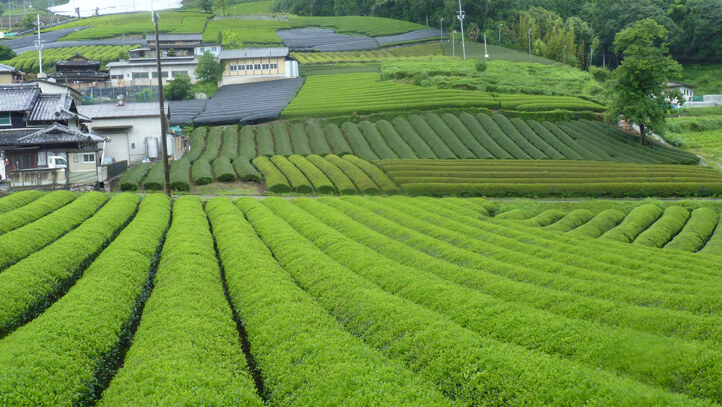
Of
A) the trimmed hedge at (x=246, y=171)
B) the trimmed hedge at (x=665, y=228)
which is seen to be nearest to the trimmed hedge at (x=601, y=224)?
the trimmed hedge at (x=665, y=228)

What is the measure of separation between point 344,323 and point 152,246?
30.9 ft

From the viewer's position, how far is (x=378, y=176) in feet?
132

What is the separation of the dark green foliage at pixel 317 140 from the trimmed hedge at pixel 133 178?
49.2ft

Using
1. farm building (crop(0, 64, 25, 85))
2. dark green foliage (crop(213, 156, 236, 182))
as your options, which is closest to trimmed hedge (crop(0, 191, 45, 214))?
dark green foliage (crop(213, 156, 236, 182))

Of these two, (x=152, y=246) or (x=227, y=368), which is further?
(x=152, y=246)

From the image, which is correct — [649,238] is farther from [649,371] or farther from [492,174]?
[649,371]

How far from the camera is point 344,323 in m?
12.5

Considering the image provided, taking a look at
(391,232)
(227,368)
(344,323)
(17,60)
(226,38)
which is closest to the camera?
(227,368)

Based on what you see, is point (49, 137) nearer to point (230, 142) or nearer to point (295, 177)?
point (295, 177)

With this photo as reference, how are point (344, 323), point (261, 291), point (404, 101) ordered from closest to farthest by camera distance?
point (344, 323) → point (261, 291) → point (404, 101)

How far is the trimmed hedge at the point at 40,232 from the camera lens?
1700 cm

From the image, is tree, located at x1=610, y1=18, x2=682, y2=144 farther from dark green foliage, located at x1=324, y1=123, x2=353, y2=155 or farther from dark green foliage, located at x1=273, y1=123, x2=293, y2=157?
dark green foliage, located at x1=273, y1=123, x2=293, y2=157

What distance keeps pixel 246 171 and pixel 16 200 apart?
1699 cm

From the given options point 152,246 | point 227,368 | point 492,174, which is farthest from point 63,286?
point 492,174
